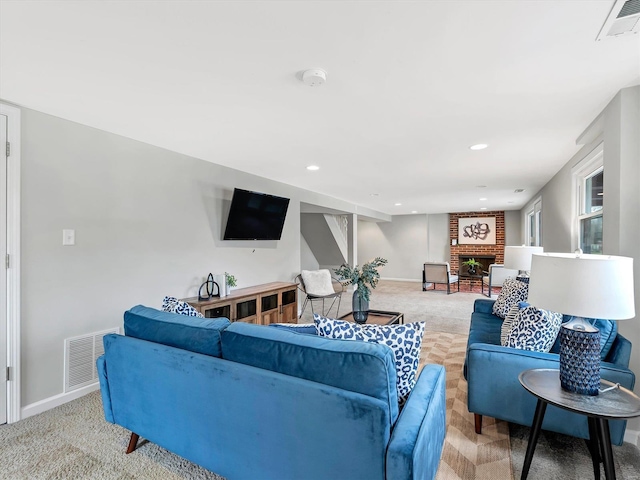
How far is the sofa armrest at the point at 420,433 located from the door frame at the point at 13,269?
2.60m

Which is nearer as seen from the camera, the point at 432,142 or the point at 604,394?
the point at 604,394

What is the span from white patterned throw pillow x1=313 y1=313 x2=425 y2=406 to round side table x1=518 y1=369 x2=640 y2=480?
602mm

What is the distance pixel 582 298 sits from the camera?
142 cm

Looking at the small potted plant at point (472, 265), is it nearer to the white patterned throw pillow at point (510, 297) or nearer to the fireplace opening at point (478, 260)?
the fireplace opening at point (478, 260)

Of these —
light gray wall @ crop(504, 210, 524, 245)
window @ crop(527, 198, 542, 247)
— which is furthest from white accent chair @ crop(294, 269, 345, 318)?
light gray wall @ crop(504, 210, 524, 245)

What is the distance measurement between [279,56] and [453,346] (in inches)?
139

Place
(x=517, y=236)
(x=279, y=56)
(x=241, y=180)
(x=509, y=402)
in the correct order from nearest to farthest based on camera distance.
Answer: (x=279, y=56)
(x=509, y=402)
(x=241, y=180)
(x=517, y=236)

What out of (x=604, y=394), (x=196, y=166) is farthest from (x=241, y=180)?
(x=604, y=394)

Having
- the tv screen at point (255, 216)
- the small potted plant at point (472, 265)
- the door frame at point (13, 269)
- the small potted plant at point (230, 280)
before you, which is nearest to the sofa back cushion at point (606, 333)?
the small potted plant at point (230, 280)

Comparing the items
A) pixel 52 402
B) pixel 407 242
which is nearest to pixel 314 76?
pixel 52 402

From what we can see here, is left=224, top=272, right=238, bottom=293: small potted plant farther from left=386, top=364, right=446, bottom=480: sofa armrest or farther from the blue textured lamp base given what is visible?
the blue textured lamp base

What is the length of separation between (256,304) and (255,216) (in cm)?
112

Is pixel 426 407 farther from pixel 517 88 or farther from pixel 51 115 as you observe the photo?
pixel 51 115

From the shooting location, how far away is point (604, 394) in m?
1.52
